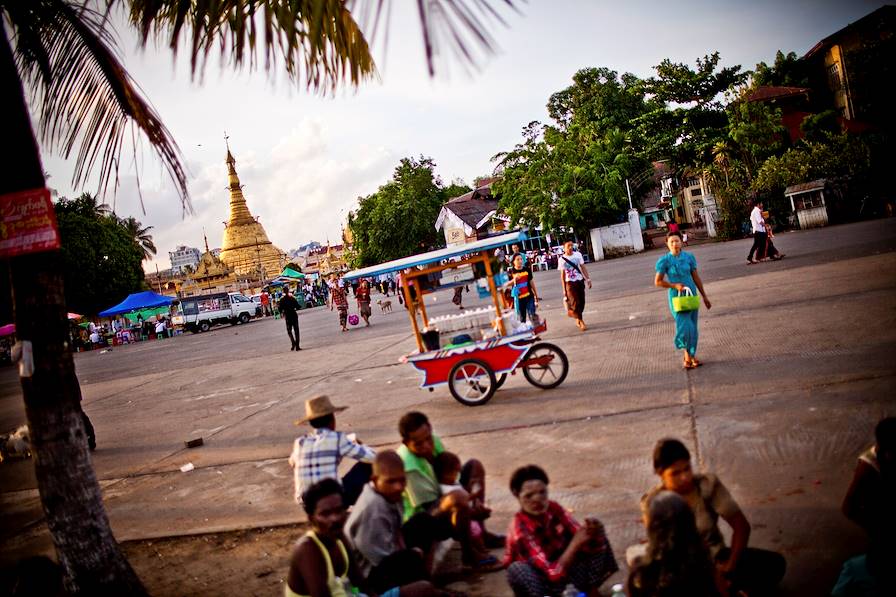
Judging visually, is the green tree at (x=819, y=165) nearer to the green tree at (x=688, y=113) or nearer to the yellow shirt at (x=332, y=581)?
the green tree at (x=688, y=113)

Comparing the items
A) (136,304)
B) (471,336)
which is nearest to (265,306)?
(136,304)

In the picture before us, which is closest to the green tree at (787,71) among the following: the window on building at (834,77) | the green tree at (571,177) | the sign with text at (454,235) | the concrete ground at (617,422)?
the window on building at (834,77)

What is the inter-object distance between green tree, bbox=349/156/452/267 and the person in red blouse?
53136 millimetres

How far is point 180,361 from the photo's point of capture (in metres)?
22.3

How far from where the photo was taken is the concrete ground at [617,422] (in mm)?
4613

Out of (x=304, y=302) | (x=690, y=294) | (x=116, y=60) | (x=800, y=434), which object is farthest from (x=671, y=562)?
(x=304, y=302)

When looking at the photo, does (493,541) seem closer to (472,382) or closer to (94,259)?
(472,382)

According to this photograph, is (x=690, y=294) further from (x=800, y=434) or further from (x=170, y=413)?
(x=170, y=413)

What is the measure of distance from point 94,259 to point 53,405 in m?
49.6

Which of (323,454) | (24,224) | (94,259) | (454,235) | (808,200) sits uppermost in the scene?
(94,259)

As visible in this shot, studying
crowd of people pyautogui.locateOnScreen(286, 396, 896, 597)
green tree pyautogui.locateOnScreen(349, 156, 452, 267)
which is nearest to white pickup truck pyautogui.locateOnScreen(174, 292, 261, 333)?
green tree pyautogui.locateOnScreen(349, 156, 452, 267)

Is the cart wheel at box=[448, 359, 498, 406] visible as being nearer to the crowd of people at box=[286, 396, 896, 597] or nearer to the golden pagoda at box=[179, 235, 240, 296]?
the crowd of people at box=[286, 396, 896, 597]

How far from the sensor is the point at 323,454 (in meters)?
4.42

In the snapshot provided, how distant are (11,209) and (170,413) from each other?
9078 millimetres
